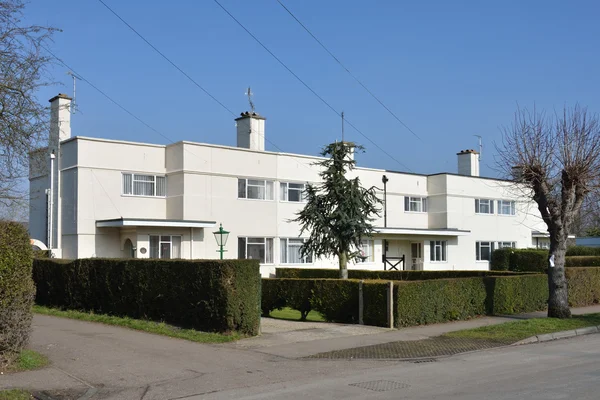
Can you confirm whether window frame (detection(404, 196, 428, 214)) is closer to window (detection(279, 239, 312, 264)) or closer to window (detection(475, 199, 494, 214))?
window (detection(475, 199, 494, 214))

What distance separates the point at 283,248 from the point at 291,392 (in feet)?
84.8

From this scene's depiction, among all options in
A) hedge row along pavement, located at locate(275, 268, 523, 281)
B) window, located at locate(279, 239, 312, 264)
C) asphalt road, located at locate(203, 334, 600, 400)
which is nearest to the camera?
asphalt road, located at locate(203, 334, 600, 400)

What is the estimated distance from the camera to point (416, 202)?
144 feet

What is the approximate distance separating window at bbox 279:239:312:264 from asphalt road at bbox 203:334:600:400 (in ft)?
74.7

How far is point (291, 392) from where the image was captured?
31.0ft

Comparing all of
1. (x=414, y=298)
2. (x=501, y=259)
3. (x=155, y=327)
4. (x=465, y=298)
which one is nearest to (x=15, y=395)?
(x=155, y=327)

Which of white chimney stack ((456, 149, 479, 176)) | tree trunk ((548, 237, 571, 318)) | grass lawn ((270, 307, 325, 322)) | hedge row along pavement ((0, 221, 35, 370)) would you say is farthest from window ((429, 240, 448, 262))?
hedge row along pavement ((0, 221, 35, 370))

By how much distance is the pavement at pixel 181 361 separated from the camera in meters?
9.93

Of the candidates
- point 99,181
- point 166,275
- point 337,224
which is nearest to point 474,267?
point 337,224

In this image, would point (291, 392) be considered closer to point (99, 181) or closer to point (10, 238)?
point (10, 238)

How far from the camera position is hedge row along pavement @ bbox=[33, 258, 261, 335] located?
15.0 meters

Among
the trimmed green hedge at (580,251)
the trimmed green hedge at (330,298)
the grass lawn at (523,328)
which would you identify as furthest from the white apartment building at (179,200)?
the trimmed green hedge at (580,251)

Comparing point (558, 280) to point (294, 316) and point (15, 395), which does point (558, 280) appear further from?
point (15, 395)

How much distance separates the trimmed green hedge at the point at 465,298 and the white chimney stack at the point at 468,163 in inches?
1066
